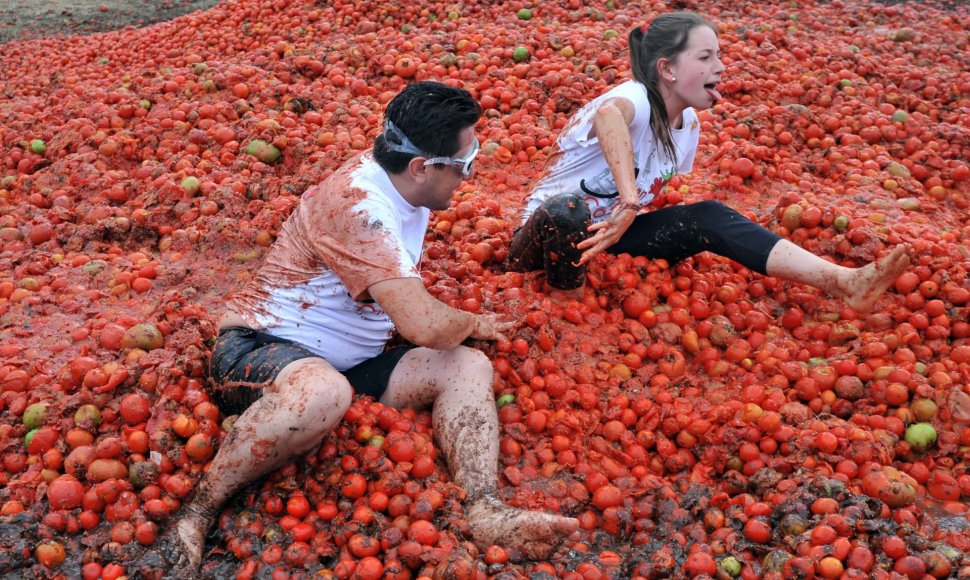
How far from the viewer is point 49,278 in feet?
16.4

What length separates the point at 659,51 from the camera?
4305 mm

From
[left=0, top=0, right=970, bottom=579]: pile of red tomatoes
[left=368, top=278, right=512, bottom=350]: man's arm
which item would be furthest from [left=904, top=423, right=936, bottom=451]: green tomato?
[left=368, top=278, right=512, bottom=350]: man's arm

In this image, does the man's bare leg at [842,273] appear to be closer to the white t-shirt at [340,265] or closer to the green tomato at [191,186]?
the white t-shirt at [340,265]

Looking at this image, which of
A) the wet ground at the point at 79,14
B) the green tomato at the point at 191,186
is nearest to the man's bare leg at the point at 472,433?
the green tomato at the point at 191,186

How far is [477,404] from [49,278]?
320 centimetres

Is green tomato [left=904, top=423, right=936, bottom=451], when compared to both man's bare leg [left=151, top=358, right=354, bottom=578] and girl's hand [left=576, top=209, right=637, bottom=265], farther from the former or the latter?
man's bare leg [left=151, top=358, right=354, bottom=578]

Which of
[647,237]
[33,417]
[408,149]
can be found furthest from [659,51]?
[33,417]

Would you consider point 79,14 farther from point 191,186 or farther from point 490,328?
point 490,328

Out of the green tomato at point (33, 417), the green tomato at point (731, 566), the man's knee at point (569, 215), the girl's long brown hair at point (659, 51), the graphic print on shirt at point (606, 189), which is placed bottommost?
the green tomato at point (731, 566)

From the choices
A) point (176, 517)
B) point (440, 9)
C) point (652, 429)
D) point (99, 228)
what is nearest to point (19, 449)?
point (176, 517)

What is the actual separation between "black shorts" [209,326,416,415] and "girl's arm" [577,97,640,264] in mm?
1173

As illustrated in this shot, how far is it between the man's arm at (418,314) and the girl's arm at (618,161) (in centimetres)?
86

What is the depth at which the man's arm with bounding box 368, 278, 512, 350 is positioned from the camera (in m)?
3.22

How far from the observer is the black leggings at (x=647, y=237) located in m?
4.15
